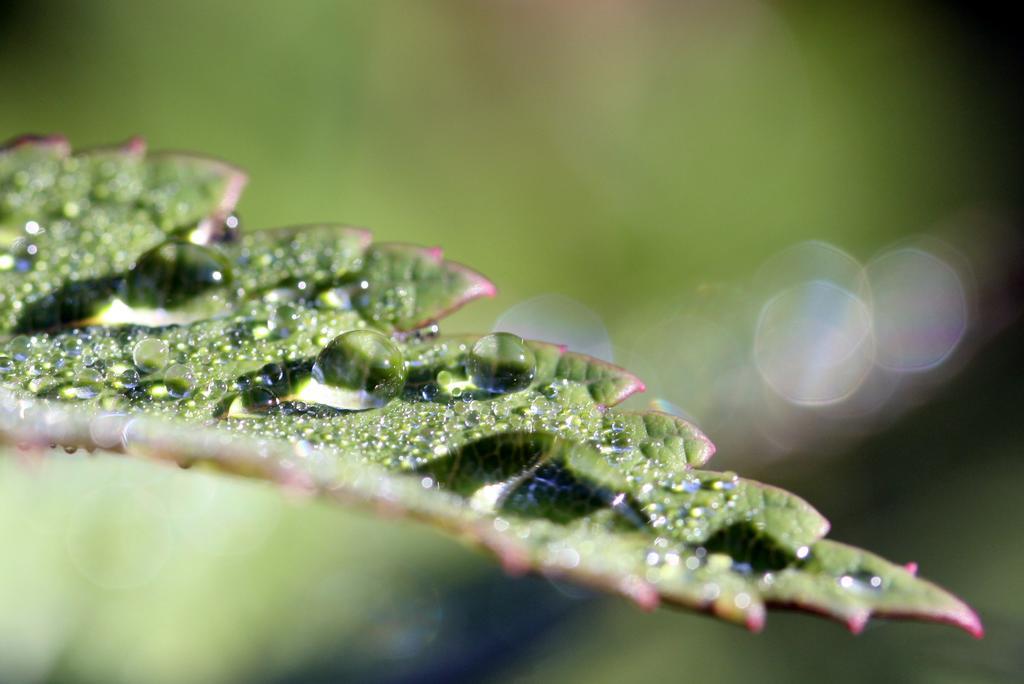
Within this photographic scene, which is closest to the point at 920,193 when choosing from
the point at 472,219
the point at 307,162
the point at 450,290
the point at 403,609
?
the point at 472,219

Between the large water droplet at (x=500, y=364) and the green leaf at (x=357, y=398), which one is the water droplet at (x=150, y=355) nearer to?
the green leaf at (x=357, y=398)

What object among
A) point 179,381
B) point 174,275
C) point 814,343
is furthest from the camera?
point 814,343

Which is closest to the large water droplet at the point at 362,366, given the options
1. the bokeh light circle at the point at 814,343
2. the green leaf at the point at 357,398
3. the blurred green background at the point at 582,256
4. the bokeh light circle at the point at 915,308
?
the green leaf at the point at 357,398

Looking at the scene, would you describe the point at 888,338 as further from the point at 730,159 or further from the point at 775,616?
the point at 775,616

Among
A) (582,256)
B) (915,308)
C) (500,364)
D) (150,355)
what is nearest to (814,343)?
(915,308)

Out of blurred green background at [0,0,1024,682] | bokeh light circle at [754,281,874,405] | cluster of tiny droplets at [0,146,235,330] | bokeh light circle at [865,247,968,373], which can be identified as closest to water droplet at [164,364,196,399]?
cluster of tiny droplets at [0,146,235,330]

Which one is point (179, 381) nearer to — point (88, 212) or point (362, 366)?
point (362, 366)

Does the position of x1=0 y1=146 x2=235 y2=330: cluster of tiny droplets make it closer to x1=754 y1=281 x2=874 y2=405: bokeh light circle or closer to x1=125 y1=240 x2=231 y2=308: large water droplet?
x1=125 y1=240 x2=231 y2=308: large water droplet
